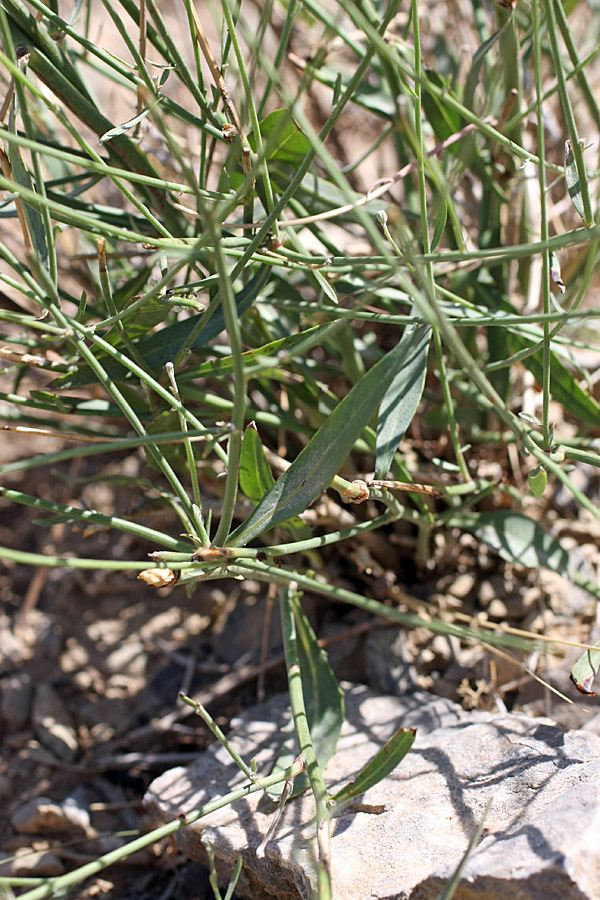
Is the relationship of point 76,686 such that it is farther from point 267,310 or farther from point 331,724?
point 267,310

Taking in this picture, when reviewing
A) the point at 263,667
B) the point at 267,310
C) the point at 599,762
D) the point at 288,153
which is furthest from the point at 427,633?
the point at 288,153

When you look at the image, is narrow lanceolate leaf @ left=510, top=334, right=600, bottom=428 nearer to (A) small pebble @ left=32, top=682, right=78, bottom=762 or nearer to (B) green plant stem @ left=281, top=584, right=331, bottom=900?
(B) green plant stem @ left=281, top=584, right=331, bottom=900

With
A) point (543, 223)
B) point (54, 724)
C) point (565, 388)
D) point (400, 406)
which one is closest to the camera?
point (543, 223)

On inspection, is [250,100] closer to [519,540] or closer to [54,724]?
[519,540]

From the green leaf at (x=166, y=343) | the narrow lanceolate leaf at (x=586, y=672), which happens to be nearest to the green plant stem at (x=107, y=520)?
the green leaf at (x=166, y=343)

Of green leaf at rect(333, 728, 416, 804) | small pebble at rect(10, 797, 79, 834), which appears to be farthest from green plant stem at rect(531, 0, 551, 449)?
small pebble at rect(10, 797, 79, 834)

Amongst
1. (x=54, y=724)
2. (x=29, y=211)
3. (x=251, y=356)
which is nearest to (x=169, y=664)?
(x=54, y=724)
